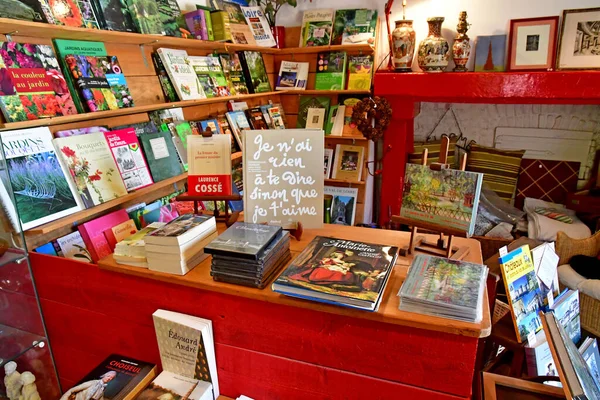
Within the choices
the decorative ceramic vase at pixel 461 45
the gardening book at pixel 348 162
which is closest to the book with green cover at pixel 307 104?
the gardening book at pixel 348 162

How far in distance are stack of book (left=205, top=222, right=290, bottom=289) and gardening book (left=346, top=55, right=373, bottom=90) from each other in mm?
2296

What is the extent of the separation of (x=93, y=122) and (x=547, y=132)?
3.40m

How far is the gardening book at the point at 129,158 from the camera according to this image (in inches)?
72.6

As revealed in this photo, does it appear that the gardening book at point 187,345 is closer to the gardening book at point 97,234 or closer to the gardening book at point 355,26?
the gardening book at point 97,234

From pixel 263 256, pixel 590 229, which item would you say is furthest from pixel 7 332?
pixel 590 229

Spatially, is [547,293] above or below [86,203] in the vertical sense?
below

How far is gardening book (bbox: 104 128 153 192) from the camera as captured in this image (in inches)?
72.6

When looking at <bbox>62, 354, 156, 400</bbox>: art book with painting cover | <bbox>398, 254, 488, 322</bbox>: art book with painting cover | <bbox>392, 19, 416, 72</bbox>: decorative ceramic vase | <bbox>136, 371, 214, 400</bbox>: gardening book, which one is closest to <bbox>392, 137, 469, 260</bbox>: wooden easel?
<bbox>398, 254, 488, 322</bbox>: art book with painting cover

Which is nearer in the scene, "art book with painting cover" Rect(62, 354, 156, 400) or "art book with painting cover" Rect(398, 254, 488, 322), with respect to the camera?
"art book with painting cover" Rect(398, 254, 488, 322)

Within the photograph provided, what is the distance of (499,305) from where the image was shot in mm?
1641

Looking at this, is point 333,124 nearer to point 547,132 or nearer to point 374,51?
point 374,51

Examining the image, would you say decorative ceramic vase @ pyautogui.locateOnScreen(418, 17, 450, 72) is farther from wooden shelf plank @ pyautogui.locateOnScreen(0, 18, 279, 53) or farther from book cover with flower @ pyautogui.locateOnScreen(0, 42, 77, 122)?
book cover with flower @ pyautogui.locateOnScreen(0, 42, 77, 122)

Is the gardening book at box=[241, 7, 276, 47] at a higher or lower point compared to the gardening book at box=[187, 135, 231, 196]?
higher

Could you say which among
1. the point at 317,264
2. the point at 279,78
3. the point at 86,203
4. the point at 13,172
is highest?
the point at 279,78
